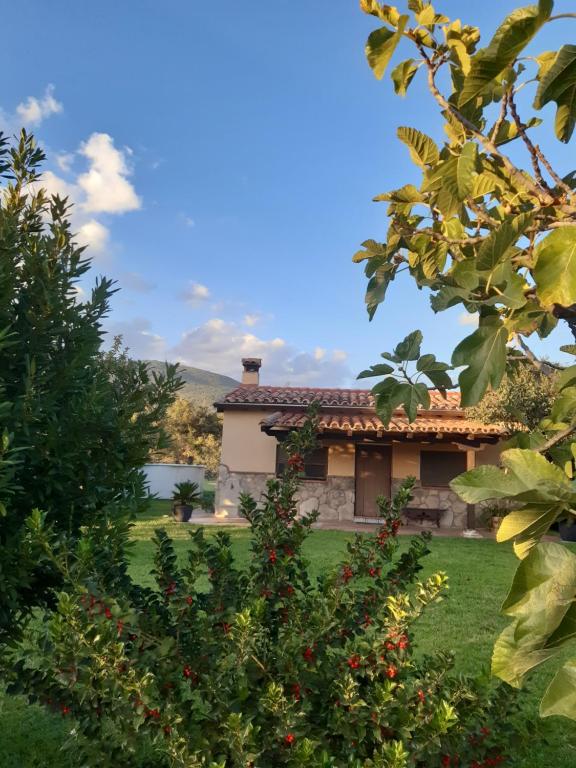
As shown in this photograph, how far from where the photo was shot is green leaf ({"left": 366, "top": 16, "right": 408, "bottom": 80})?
138cm

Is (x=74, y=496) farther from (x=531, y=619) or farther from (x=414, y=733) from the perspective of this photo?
(x=531, y=619)

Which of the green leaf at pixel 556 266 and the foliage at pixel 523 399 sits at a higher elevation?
the foliage at pixel 523 399

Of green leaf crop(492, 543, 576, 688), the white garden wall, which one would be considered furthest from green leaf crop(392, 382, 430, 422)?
the white garden wall

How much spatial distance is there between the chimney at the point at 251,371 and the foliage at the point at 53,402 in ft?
56.3

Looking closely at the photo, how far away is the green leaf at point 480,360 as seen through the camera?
1.19m

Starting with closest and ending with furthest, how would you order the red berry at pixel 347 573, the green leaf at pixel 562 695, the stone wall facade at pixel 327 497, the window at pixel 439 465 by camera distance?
1. the green leaf at pixel 562 695
2. the red berry at pixel 347 573
3. the stone wall facade at pixel 327 497
4. the window at pixel 439 465

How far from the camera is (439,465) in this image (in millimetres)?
17141

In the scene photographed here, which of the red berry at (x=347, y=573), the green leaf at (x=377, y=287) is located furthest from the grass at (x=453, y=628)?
the green leaf at (x=377, y=287)

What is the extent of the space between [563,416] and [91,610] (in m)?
1.80

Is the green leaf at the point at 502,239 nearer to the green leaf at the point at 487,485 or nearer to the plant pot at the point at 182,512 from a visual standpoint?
the green leaf at the point at 487,485

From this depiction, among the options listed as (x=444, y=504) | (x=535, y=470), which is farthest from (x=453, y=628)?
(x=444, y=504)

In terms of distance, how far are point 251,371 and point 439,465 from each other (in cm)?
783

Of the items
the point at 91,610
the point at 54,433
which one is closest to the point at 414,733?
the point at 91,610

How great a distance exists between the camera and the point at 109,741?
216cm
